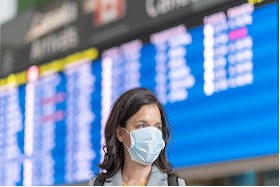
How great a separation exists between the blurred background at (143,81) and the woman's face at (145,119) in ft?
4.54

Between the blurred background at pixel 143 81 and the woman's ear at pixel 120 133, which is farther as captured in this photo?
the blurred background at pixel 143 81

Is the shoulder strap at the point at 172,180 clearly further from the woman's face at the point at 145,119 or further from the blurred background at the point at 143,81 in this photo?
the blurred background at the point at 143,81

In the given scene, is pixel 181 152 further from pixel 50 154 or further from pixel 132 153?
pixel 132 153

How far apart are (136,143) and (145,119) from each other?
8 cm

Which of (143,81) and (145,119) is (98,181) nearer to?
(145,119)

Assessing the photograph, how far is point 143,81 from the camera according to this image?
10.2 feet

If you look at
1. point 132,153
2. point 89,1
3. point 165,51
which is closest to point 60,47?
point 89,1

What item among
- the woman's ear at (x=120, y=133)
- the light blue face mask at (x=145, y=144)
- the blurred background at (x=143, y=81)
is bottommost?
the light blue face mask at (x=145, y=144)

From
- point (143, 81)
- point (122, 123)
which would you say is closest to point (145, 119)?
point (122, 123)

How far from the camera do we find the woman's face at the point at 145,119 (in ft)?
3.95

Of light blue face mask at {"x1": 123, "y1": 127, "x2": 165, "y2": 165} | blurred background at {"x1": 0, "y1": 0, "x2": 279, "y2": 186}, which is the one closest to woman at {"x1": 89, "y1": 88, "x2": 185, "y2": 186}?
light blue face mask at {"x1": 123, "y1": 127, "x2": 165, "y2": 165}


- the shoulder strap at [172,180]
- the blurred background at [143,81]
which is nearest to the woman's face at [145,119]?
the shoulder strap at [172,180]

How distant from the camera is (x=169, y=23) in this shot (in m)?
3.03

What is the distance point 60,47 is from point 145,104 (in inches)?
103
